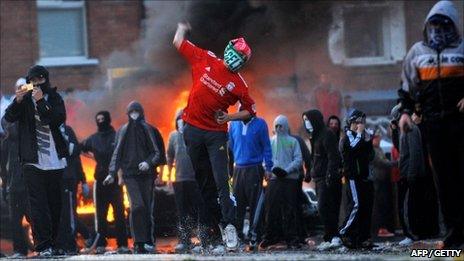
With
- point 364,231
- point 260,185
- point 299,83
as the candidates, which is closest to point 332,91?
point 299,83

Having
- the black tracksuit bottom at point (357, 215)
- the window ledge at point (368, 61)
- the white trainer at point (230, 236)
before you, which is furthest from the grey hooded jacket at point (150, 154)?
the window ledge at point (368, 61)

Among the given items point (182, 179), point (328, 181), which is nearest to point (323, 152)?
point (328, 181)

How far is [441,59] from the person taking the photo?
9.80 meters

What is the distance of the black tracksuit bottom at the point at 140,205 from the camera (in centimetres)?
1580

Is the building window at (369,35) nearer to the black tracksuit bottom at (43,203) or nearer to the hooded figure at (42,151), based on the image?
the hooded figure at (42,151)

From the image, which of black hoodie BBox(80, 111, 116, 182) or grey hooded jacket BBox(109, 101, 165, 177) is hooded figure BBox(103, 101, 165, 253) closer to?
grey hooded jacket BBox(109, 101, 165, 177)

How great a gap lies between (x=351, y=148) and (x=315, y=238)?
12.6 feet

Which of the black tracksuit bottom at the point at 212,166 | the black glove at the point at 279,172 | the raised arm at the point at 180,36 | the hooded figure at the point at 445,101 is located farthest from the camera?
the black glove at the point at 279,172

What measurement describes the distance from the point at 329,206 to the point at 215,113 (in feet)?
12.4

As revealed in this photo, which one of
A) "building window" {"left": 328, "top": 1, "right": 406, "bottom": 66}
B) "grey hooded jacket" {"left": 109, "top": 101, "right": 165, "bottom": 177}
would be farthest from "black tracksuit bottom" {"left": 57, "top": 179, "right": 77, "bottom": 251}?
"building window" {"left": 328, "top": 1, "right": 406, "bottom": 66}

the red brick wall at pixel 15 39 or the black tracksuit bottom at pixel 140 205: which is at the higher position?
the red brick wall at pixel 15 39

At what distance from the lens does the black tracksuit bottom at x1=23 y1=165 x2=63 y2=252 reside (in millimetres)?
12508

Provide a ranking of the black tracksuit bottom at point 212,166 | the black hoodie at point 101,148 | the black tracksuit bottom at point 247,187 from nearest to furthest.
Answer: the black tracksuit bottom at point 212,166 → the black tracksuit bottom at point 247,187 → the black hoodie at point 101,148

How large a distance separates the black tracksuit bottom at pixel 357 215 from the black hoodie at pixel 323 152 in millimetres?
606
